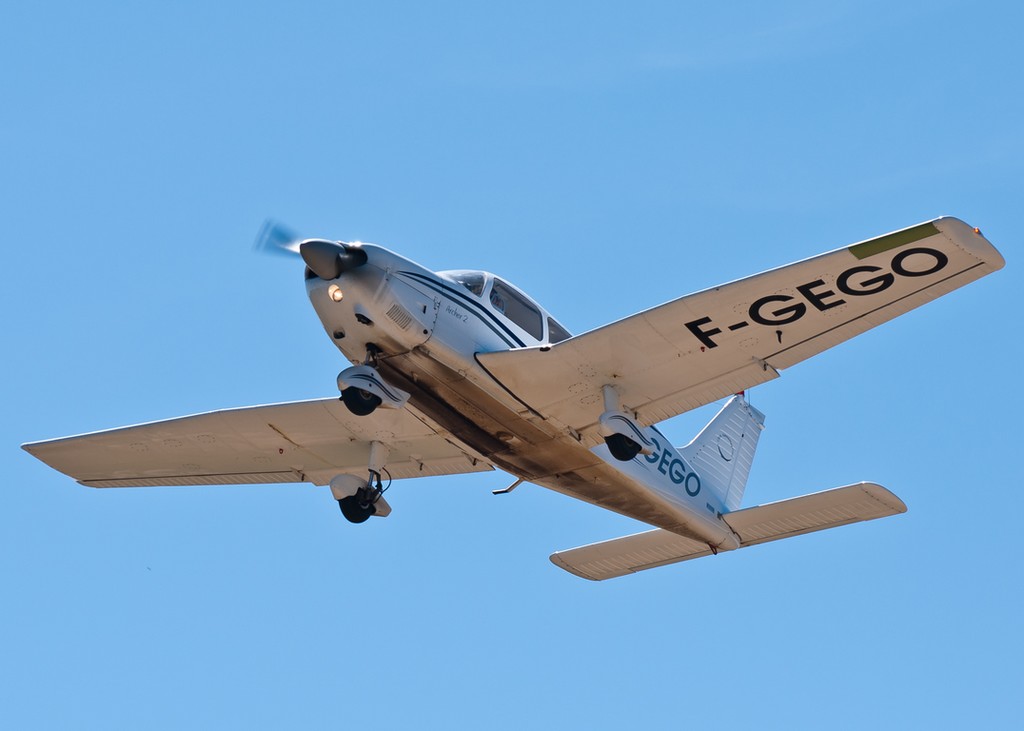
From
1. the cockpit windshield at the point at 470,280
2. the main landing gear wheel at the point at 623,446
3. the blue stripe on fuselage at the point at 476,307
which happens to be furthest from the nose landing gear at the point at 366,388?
the main landing gear wheel at the point at 623,446

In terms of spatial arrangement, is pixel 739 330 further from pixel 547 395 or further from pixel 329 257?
pixel 329 257

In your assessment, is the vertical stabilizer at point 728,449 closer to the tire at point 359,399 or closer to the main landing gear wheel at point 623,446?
the main landing gear wheel at point 623,446

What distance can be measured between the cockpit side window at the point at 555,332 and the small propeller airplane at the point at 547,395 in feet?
0.07

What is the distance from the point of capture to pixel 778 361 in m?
17.7

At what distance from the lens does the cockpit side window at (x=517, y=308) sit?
18.2 m

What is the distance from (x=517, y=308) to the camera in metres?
18.5

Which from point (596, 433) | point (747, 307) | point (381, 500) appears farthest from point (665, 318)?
point (381, 500)

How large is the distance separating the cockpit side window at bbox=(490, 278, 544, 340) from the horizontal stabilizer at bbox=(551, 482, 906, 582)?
13.5 feet

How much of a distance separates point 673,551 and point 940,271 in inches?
269

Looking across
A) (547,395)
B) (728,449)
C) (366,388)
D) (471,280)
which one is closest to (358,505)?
(366,388)

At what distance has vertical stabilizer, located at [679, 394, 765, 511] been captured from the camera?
72.6ft

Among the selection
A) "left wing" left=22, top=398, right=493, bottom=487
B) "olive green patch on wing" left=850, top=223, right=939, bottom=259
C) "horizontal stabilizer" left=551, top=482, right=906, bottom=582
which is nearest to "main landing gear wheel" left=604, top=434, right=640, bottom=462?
"left wing" left=22, top=398, right=493, bottom=487

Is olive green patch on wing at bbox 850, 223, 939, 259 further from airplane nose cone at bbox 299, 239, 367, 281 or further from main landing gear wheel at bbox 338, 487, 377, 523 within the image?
main landing gear wheel at bbox 338, 487, 377, 523

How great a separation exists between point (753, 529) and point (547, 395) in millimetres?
4304
